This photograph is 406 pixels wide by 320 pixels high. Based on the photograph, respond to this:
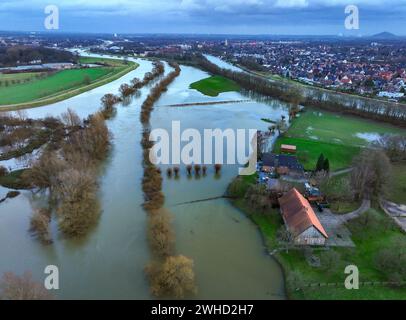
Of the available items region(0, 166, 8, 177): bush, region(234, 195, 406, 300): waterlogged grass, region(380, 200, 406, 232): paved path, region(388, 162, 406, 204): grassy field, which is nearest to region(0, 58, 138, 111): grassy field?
region(0, 166, 8, 177): bush

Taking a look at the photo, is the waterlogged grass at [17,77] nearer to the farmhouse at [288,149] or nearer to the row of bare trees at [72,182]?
the row of bare trees at [72,182]

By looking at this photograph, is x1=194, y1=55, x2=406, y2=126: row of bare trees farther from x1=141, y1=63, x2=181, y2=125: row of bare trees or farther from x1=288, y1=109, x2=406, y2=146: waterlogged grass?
x1=141, y1=63, x2=181, y2=125: row of bare trees

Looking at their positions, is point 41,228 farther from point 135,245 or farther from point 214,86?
point 214,86

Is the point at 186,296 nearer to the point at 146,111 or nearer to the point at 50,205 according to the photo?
the point at 50,205

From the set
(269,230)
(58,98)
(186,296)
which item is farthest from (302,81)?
(186,296)

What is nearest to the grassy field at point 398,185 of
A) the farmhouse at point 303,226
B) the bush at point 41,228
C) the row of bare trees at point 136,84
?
the farmhouse at point 303,226

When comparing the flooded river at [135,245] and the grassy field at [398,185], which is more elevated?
the grassy field at [398,185]
